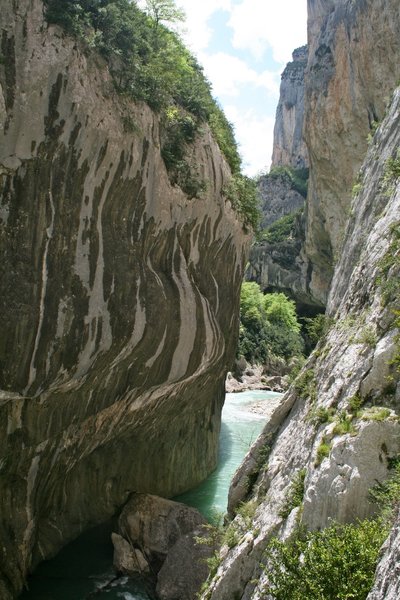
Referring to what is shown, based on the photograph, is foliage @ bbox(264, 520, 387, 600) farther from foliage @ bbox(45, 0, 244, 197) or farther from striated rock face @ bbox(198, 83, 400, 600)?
foliage @ bbox(45, 0, 244, 197)

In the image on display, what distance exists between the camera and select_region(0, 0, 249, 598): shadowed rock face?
8.22 meters

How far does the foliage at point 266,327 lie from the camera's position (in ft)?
132

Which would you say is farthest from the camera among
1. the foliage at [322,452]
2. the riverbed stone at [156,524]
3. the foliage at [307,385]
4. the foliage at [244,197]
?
the foliage at [244,197]

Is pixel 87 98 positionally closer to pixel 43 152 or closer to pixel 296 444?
pixel 43 152

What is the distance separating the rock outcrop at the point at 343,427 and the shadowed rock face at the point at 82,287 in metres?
3.68

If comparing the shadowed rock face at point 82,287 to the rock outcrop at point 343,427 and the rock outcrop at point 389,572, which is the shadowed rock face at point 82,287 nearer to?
the rock outcrop at point 343,427

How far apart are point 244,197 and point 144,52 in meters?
6.22

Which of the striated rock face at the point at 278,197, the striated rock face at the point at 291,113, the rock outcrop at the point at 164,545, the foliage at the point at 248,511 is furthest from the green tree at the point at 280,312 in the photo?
the foliage at the point at 248,511

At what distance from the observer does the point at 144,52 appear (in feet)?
34.9

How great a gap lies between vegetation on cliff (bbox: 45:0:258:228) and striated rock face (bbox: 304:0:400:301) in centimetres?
1101

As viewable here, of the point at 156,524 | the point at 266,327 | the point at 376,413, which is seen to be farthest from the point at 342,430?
the point at 266,327

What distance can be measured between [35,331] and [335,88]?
1027 inches

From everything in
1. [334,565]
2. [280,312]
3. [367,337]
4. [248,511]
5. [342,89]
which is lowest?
[248,511]

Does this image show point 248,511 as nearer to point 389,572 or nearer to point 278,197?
point 389,572
